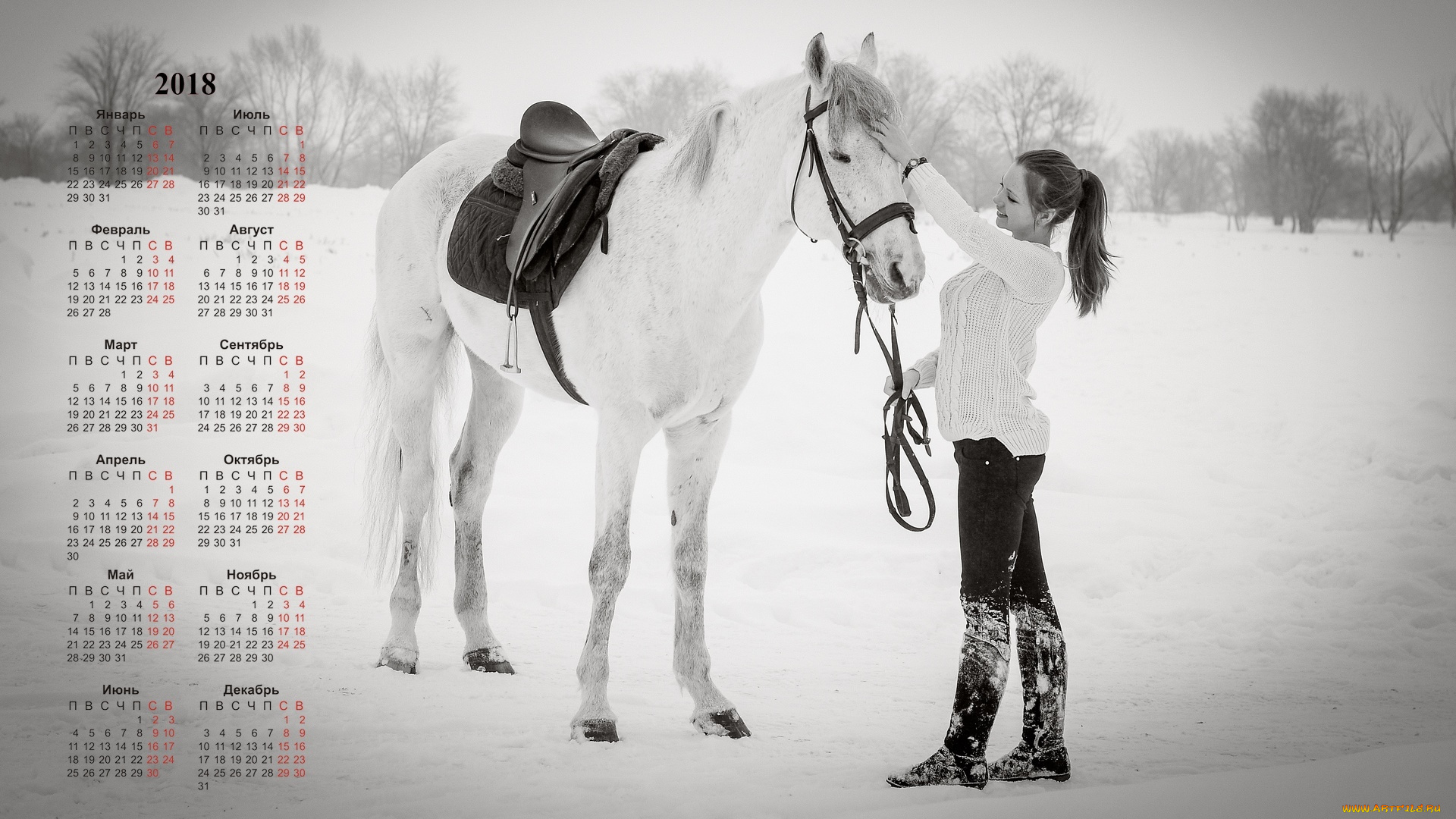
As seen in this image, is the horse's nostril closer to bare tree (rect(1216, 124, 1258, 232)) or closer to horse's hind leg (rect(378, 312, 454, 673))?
horse's hind leg (rect(378, 312, 454, 673))

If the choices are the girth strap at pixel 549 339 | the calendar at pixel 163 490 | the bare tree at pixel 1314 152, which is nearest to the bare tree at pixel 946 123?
the bare tree at pixel 1314 152

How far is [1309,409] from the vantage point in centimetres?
891

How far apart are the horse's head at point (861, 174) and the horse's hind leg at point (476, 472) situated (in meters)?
1.91

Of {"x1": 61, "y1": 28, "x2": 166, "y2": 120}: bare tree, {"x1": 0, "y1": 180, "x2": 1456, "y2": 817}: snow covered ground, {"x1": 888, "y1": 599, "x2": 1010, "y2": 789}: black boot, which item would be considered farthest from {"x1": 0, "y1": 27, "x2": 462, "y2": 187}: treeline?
{"x1": 888, "y1": 599, "x2": 1010, "y2": 789}: black boot

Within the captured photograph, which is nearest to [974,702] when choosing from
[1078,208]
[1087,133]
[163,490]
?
[1078,208]

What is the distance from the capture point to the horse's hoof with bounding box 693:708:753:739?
302 centimetres

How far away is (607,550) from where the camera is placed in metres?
2.99

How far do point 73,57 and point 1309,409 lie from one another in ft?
34.4

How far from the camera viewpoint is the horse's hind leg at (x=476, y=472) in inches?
153

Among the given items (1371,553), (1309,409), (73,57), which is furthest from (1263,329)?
(73,57)

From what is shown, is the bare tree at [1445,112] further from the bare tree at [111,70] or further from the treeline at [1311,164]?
the bare tree at [111,70]

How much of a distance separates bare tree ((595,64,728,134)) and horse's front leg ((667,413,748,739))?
47.4ft

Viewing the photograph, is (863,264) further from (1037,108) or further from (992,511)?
(1037,108)

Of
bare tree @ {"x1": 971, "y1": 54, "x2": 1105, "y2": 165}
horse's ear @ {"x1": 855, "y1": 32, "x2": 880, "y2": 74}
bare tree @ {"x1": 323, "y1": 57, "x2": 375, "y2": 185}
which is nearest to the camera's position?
horse's ear @ {"x1": 855, "y1": 32, "x2": 880, "y2": 74}
